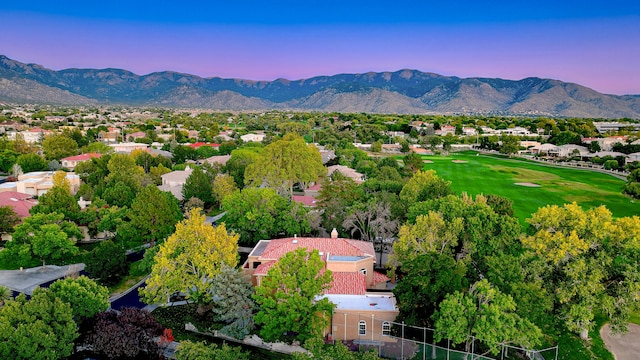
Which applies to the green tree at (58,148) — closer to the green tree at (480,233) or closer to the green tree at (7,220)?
the green tree at (7,220)

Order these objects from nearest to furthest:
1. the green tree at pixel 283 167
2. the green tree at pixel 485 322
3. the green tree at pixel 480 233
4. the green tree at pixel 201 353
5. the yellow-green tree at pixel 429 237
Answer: the green tree at pixel 201 353, the green tree at pixel 485 322, the green tree at pixel 480 233, the yellow-green tree at pixel 429 237, the green tree at pixel 283 167

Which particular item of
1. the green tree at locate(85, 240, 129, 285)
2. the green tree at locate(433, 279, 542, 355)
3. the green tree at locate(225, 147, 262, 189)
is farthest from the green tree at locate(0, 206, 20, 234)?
the green tree at locate(433, 279, 542, 355)

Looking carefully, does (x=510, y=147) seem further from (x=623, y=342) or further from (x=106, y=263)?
(x=106, y=263)

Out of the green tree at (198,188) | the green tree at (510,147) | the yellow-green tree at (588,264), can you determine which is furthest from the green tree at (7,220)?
the green tree at (510,147)

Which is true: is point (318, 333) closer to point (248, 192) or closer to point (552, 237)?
point (552, 237)

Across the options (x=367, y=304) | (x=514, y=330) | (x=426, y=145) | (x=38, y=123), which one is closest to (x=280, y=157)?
(x=367, y=304)
